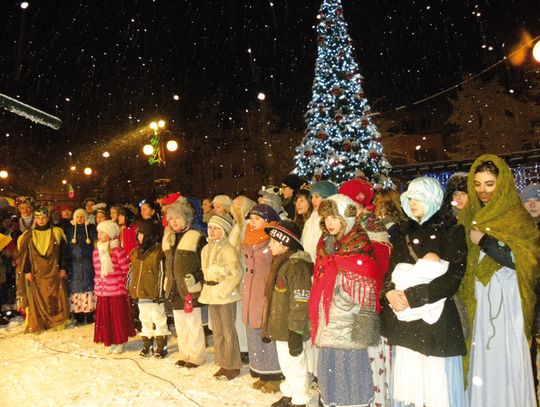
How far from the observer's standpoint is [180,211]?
621 cm

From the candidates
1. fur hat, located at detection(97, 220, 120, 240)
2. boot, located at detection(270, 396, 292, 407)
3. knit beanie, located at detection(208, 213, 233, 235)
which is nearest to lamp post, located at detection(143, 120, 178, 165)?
fur hat, located at detection(97, 220, 120, 240)

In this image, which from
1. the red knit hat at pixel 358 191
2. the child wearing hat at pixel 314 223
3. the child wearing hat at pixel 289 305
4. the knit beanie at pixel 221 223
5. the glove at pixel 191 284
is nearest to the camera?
the child wearing hat at pixel 289 305

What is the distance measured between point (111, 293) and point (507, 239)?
18.3 feet

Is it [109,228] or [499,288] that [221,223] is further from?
[499,288]

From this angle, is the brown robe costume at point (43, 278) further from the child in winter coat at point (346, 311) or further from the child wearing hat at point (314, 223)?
the child in winter coat at point (346, 311)

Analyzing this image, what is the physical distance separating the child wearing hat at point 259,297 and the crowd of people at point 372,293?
0.01 metres

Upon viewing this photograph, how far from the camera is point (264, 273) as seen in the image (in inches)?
204

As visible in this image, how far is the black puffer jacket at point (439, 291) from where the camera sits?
3312 mm

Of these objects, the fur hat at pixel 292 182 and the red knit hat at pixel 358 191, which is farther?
the fur hat at pixel 292 182

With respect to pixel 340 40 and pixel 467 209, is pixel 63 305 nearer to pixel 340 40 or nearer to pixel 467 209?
pixel 467 209

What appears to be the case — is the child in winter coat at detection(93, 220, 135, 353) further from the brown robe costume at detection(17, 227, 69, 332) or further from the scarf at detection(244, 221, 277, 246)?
the scarf at detection(244, 221, 277, 246)

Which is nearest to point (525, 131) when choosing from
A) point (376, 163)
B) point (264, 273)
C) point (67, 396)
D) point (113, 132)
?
point (376, 163)

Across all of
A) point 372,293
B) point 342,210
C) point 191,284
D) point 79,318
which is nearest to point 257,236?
point 191,284

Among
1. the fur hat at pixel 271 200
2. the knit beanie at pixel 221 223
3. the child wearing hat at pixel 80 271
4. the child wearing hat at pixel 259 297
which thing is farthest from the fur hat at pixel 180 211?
the child wearing hat at pixel 80 271
